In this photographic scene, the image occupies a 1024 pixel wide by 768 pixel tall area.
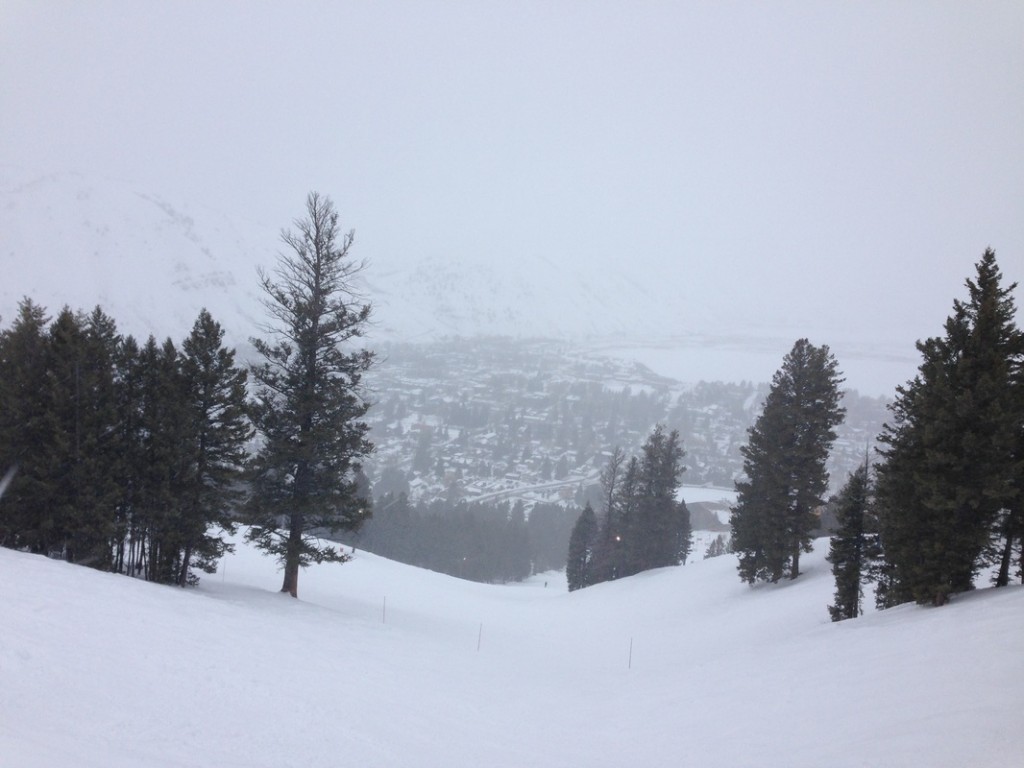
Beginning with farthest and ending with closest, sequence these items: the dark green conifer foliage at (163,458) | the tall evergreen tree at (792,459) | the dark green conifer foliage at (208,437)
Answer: the tall evergreen tree at (792,459) < the dark green conifer foliage at (208,437) < the dark green conifer foliage at (163,458)

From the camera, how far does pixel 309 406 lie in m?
19.2

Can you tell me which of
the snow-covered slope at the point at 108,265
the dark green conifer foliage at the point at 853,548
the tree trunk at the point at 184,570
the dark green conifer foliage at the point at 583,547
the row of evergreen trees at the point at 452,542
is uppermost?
the snow-covered slope at the point at 108,265

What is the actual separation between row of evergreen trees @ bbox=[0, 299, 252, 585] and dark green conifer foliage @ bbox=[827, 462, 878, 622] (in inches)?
831

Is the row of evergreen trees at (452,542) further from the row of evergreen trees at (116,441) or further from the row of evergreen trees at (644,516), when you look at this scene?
the row of evergreen trees at (116,441)

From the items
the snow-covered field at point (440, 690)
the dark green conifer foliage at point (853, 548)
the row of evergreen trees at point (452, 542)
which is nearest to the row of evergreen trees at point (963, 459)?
the snow-covered field at point (440, 690)

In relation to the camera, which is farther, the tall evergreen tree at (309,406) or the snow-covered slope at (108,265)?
the snow-covered slope at (108,265)

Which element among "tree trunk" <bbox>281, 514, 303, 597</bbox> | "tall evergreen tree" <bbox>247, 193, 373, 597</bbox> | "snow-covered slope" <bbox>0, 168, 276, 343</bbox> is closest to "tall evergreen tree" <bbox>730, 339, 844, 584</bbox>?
"tall evergreen tree" <bbox>247, 193, 373, 597</bbox>

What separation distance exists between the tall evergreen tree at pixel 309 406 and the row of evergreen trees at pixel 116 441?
1.00 metres

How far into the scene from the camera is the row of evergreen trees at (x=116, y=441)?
17500 mm

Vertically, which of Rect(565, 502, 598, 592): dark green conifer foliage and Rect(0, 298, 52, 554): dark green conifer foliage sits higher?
Rect(0, 298, 52, 554): dark green conifer foliage

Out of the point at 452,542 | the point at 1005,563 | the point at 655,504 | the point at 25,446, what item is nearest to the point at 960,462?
the point at 1005,563

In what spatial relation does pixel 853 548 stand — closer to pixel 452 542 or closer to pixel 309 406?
pixel 309 406

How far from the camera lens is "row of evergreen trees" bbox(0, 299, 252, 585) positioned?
57.4 ft

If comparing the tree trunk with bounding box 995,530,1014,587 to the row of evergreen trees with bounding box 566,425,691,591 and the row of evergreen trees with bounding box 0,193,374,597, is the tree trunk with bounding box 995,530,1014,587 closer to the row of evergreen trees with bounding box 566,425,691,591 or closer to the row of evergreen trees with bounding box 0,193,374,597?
the row of evergreen trees with bounding box 0,193,374,597
